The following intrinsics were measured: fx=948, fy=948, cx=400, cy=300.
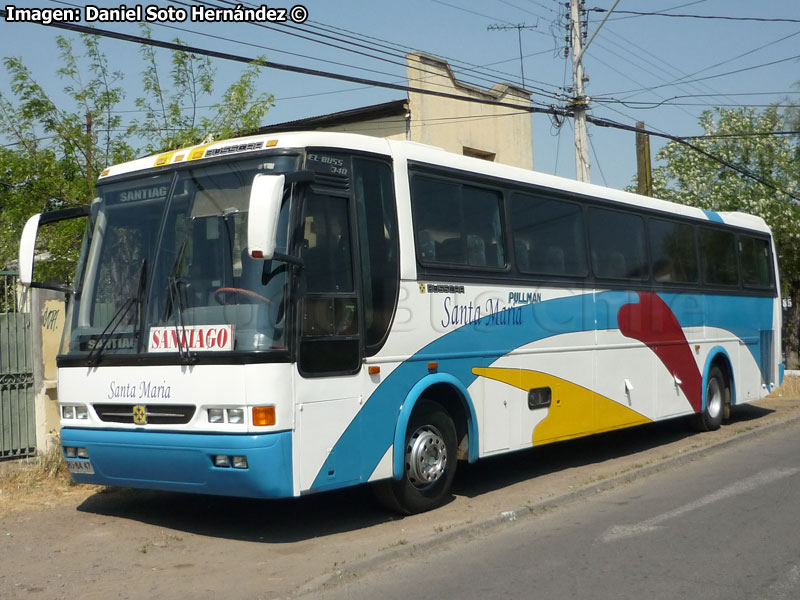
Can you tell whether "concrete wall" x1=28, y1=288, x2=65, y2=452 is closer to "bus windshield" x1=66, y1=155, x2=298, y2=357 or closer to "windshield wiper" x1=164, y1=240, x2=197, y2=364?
"bus windshield" x1=66, y1=155, x2=298, y2=357

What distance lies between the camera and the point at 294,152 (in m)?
7.59

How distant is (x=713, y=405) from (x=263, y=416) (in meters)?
9.86

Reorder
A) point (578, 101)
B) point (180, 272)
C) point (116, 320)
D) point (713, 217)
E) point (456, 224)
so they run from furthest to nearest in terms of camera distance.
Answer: point (578, 101) < point (713, 217) < point (456, 224) < point (116, 320) < point (180, 272)

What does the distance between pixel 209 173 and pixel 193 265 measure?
2.69ft

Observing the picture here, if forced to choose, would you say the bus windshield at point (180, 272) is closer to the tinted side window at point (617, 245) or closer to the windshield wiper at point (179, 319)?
the windshield wiper at point (179, 319)

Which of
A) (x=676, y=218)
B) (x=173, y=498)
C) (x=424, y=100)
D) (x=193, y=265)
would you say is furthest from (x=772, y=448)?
(x=424, y=100)

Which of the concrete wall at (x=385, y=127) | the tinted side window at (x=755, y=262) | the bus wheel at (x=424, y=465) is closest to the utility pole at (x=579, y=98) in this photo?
the tinted side window at (x=755, y=262)

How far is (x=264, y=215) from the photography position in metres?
6.74

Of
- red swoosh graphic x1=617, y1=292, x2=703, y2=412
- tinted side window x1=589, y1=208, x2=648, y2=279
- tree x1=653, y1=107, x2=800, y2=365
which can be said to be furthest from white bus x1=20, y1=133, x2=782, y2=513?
tree x1=653, y1=107, x2=800, y2=365

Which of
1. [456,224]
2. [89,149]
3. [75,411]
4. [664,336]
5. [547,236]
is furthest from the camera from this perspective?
[664,336]

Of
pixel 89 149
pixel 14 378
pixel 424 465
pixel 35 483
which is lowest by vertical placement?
pixel 35 483

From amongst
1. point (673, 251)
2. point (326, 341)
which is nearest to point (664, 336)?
point (673, 251)

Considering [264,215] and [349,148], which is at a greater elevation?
[349,148]

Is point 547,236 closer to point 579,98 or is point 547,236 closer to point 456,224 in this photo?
point 456,224
